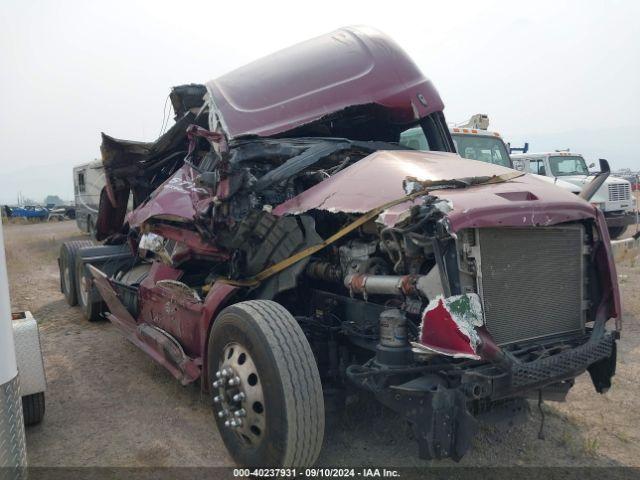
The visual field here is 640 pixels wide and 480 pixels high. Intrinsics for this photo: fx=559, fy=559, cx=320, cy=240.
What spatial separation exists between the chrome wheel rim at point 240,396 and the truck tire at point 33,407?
141 centimetres

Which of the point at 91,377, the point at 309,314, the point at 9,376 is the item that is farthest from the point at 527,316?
the point at 91,377

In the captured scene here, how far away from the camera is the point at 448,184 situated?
126 inches

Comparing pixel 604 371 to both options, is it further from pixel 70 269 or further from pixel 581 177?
pixel 581 177

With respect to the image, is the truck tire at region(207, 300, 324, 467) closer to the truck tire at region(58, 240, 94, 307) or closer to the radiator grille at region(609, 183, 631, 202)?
the truck tire at region(58, 240, 94, 307)

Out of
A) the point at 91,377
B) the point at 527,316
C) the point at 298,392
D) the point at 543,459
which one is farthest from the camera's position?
the point at 91,377

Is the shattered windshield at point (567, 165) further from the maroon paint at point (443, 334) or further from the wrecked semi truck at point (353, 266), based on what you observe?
the maroon paint at point (443, 334)

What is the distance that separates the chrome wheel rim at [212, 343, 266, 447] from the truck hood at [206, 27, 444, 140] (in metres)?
1.78

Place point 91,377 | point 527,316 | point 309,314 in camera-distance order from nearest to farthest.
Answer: point 527,316 < point 309,314 < point 91,377

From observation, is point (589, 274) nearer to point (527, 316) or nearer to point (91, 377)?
point (527, 316)

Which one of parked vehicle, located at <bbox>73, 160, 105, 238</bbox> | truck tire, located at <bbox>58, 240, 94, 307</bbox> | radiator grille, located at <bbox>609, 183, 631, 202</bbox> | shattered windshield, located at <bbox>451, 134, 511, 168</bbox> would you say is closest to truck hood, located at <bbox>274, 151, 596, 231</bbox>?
shattered windshield, located at <bbox>451, 134, 511, 168</bbox>

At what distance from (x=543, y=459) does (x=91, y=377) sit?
12.2ft

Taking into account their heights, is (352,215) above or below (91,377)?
above

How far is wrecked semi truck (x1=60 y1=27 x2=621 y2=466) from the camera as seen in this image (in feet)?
9.20

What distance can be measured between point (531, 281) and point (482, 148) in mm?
5851
